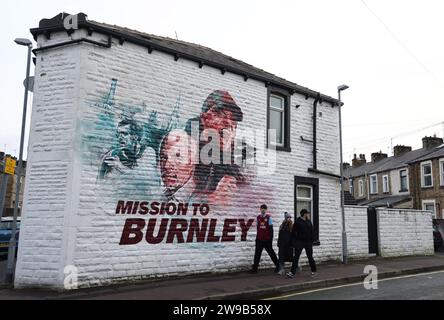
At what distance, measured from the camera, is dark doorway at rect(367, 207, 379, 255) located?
56.4 feet

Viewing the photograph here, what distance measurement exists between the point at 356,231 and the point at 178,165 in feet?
28.5

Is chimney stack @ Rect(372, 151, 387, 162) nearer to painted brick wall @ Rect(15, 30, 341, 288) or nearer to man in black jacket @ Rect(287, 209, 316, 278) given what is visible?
man in black jacket @ Rect(287, 209, 316, 278)

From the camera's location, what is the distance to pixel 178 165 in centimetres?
1159

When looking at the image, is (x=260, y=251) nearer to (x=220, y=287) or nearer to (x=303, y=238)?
(x=303, y=238)

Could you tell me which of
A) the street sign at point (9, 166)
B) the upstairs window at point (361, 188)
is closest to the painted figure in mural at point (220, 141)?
the street sign at point (9, 166)

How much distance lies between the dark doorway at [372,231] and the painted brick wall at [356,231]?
380 millimetres

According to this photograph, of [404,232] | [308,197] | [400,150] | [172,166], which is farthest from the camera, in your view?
[400,150]

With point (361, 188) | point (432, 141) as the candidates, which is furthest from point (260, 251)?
point (361, 188)

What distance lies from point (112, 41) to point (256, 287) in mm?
7169

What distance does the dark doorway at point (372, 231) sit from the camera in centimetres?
1719

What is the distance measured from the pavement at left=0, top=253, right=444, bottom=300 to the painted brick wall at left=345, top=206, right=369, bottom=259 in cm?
277

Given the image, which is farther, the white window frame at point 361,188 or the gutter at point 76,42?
the white window frame at point 361,188

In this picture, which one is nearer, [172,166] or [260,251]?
[172,166]

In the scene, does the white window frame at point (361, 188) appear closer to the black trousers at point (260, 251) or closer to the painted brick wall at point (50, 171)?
the black trousers at point (260, 251)
